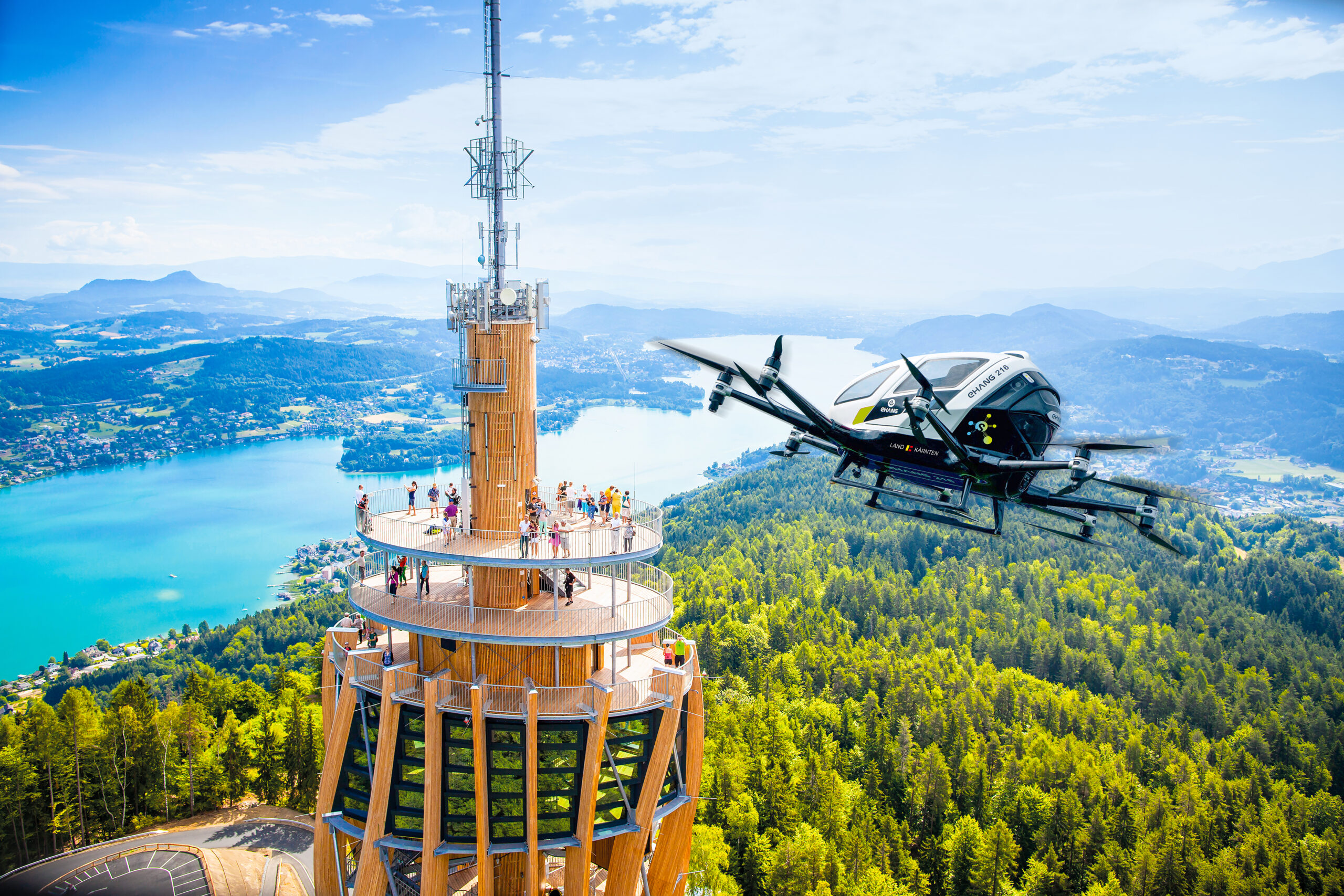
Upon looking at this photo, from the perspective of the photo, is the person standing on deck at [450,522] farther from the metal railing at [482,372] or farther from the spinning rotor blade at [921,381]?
the spinning rotor blade at [921,381]

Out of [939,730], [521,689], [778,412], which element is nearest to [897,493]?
[778,412]

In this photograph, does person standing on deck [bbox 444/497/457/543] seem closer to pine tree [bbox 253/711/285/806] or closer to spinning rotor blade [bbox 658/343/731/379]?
spinning rotor blade [bbox 658/343/731/379]

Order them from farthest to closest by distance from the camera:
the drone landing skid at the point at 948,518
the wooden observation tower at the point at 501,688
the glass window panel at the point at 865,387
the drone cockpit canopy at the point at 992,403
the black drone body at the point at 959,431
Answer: the wooden observation tower at the point at 501,688 < the glass window panel at the point at 865,387 < the drone landing skid at the point at 948,518 < the drone cockpit canopy at the point at 992,403 < the black drone body at the point at 959,431

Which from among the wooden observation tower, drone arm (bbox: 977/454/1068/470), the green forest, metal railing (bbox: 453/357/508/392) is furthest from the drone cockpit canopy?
the green forest

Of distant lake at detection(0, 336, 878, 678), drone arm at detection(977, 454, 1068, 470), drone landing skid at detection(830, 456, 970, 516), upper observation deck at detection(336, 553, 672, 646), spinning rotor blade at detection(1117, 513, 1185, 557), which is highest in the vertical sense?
drone arm at detection(977, 454, 1068, 470)

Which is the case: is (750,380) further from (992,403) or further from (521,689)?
(521,689)

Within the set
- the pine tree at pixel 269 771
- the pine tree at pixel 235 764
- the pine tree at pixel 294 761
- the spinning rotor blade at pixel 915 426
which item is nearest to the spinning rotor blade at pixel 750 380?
the spinning rotor blade at pixel 915 426

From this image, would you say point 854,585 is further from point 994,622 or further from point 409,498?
point 409,498
